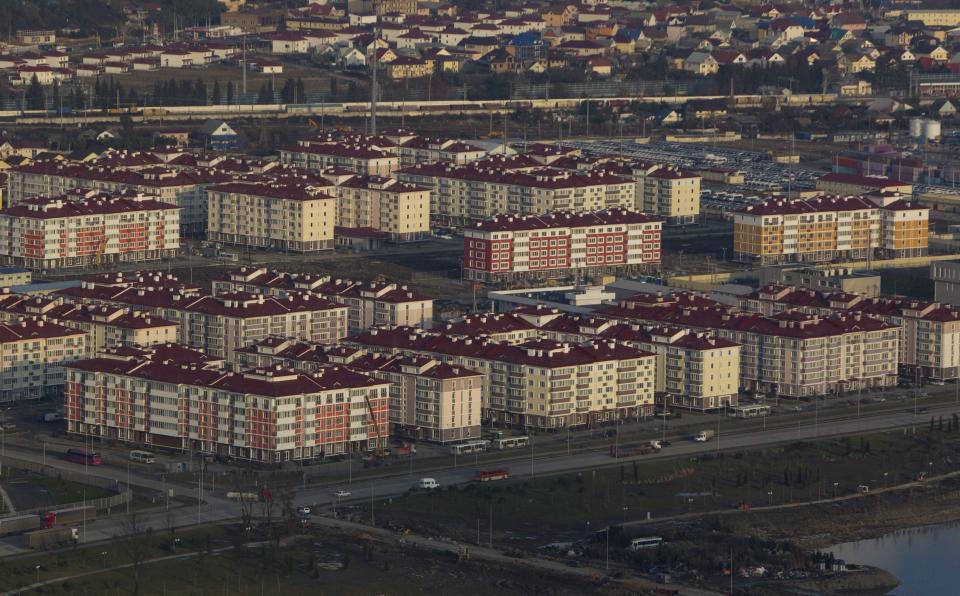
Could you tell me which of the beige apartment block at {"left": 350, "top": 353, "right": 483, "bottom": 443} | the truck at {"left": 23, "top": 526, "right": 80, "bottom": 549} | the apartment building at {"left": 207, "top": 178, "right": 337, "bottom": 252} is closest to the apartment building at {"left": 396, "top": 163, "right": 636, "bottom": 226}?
the apartment building at {"left": 207, "top": 178, "right": 337, "bottom": 252}

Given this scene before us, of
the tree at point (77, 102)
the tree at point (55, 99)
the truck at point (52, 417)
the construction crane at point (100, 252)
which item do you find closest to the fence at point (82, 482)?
the truck at point (52, 417)

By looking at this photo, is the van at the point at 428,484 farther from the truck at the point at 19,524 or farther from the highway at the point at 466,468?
the truck at the point at 19,524

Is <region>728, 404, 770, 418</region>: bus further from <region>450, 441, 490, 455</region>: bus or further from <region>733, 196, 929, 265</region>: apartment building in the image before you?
<region>733, 196, 929, 265</region>: apartment building

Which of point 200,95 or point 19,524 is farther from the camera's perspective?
point 200,95

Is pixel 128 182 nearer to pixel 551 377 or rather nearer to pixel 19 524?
pixel 551 377

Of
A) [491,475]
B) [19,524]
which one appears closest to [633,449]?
[491,475]

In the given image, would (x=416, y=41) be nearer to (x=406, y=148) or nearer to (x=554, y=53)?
(x=554, y=53)

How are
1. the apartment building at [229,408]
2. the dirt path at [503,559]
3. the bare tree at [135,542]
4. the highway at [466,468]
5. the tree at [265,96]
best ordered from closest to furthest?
the bare tree at [135,542]
the dirt path at [503,559]
the highway at [466,468]
the apartment building at [229,408]
the tree at [265,96]
